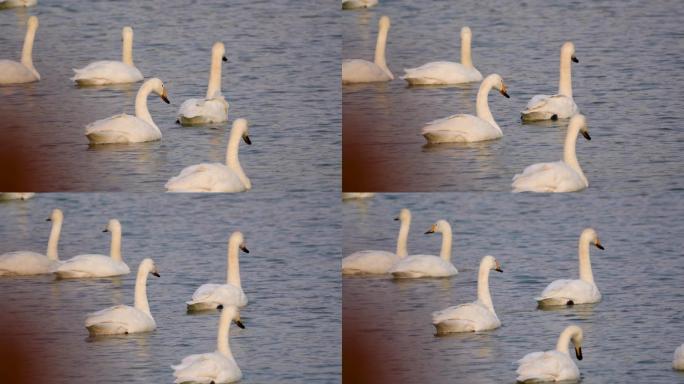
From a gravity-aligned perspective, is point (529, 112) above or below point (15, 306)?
above

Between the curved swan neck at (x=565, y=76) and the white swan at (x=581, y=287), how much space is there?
563 mm

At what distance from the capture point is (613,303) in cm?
784

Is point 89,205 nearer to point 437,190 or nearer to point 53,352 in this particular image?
point 53,352

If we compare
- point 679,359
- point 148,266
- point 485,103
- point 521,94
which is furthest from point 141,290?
point 679,359

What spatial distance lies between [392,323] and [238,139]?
96 cm

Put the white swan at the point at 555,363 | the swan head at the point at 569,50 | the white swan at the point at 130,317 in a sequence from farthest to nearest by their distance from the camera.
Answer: the swan head at the point at 569,50
the white swan at the point at 130,317
the white swan at the point at 555,363

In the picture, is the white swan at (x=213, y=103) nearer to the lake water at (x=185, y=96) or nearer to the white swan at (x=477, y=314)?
the lake water at (x=185, y=96)

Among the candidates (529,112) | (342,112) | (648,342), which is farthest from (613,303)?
(342,112)

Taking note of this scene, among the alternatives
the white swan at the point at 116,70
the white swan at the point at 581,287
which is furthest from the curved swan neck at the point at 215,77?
the white swan at the point at 581,287

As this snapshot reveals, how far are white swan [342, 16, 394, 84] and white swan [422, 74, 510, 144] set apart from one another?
0.95ft

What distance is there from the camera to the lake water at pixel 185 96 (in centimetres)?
782

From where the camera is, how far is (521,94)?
791 cm

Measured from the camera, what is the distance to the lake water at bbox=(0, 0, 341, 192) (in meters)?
7.82

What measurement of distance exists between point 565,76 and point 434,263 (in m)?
0.92
